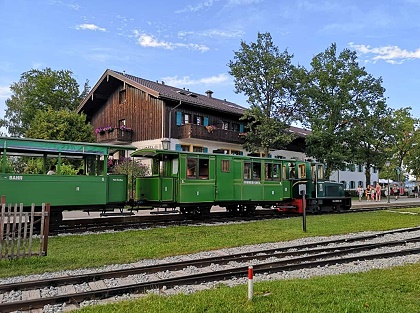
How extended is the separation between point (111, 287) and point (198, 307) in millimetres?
1983

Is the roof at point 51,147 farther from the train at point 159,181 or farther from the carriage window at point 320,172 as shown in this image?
the carriage window at point 320,172

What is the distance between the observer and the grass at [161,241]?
28.4 ft

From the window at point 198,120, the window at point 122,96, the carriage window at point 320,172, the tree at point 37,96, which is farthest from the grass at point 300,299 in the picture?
the tree at point 37,96

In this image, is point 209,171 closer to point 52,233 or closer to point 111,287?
point 52,233

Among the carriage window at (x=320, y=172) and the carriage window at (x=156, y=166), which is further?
the carriage window at (x=320, y=172)

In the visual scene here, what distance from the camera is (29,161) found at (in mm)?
13445

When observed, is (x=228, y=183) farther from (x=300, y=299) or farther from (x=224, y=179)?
(x=300, y=299)

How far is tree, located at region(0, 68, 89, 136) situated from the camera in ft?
139

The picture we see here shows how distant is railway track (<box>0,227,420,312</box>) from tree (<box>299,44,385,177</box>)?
25.3 metres

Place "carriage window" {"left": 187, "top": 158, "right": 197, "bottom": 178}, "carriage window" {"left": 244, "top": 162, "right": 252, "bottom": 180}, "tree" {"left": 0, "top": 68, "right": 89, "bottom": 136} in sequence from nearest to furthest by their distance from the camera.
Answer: "carriage window" {"left": 187, "top": 158, "right": 197, "bottom": 178}, "carriage window" {"left": 244, "top": 162, "right": 252, "bottom": 180}, "tree" {"left": 0, "top": 68, "right": 89, "bottom": 136}

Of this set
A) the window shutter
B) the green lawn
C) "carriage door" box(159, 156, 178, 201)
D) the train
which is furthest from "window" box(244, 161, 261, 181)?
the window shutter

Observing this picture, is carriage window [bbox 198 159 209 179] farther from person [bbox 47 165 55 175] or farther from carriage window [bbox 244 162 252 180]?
person [bbox 47 165 55 175]

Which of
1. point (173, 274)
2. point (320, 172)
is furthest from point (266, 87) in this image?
point (173, 274)

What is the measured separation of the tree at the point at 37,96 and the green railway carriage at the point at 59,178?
30.3 m
